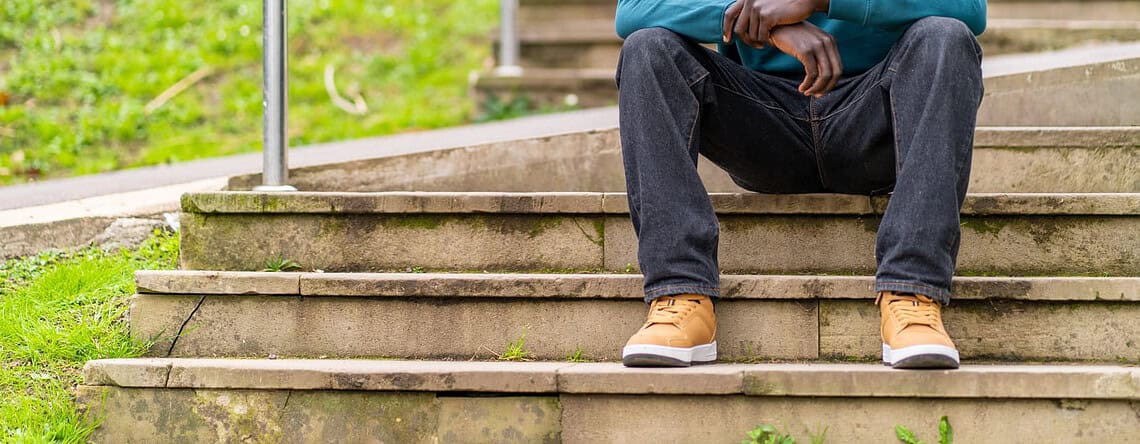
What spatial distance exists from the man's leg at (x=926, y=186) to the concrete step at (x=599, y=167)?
828 mm

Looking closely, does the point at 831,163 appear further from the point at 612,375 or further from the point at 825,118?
the point at 612,375

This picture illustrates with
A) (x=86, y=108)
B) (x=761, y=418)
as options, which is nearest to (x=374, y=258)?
(x=761, y=418)

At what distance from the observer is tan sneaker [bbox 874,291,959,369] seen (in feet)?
6.22

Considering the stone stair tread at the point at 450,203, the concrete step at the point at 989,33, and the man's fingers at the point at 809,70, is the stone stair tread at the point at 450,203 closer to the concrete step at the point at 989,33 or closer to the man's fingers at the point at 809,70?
the man's fingers at the point at 809,70

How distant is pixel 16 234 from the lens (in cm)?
269

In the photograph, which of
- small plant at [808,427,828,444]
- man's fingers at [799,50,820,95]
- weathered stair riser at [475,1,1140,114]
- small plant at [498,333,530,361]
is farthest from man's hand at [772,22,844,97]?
weathered stair riser at [475,1,1140,114]

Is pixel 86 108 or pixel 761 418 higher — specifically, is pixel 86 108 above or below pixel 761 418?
above

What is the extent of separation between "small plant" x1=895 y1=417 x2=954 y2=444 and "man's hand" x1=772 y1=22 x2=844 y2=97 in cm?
69

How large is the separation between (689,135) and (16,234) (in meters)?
1.77

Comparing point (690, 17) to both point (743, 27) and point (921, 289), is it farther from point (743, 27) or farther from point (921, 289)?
point (921, 289)

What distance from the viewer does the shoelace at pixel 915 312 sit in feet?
6.26

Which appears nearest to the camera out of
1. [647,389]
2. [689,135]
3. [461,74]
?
[647,389]

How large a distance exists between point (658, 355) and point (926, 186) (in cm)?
58

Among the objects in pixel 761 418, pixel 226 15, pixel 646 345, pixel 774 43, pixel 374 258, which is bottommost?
pixel 761 418
